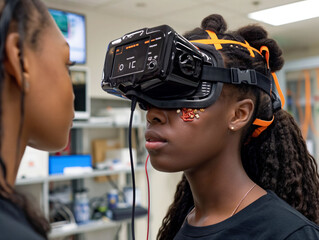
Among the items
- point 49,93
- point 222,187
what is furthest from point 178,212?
point 49,93

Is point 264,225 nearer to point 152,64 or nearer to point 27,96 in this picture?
point 152,64

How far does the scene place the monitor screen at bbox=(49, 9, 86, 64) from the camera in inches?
121

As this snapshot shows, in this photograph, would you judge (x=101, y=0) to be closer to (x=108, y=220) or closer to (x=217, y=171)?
(x=108, y=220)

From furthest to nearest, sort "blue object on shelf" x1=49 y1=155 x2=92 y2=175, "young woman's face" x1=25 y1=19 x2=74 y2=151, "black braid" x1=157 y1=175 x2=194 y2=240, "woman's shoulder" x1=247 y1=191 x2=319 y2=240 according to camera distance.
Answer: "blue object on shelf" x1=49 y1=155 x2=92 y2=175
"black braid" x1=157 y1=175 x2=194 y2=240
"woman's shoulder" x1=247 y1=191 x2=319 y2=240
"young woman's face" x1=25 y1=19 x2=74 y2=151

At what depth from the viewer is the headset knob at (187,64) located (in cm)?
85

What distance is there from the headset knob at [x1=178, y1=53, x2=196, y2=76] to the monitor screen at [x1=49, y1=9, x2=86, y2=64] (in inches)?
94.6

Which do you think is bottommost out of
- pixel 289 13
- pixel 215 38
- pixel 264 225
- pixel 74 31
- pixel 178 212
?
pixel 178 212

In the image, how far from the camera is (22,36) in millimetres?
525

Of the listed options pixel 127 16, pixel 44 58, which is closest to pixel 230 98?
pixel 44 58

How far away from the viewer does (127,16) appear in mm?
3607

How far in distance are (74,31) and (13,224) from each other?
2.91m

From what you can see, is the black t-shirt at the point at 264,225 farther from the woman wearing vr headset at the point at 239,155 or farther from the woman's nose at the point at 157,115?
the woman's nose at the point at 157,115

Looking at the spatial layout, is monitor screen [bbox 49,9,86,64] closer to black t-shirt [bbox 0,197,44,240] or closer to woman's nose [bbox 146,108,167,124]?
woman's nose [bbox 146,108,167,124]

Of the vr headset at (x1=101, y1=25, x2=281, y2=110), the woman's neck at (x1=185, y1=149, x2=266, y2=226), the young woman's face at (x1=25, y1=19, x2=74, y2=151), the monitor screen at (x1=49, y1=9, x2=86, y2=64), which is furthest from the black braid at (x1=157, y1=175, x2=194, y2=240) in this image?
the monitor screen at (x1=49, y1=9, x2=86, y2=64)
